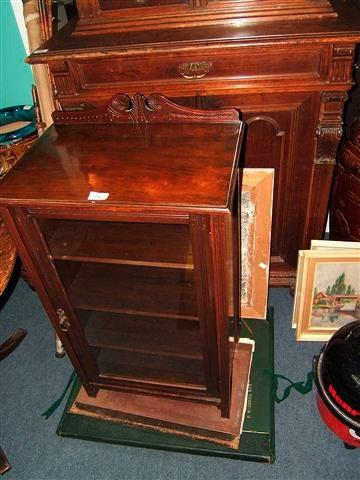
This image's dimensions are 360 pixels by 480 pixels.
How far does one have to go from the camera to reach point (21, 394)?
192cm

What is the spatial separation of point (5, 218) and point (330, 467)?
1.46 metres

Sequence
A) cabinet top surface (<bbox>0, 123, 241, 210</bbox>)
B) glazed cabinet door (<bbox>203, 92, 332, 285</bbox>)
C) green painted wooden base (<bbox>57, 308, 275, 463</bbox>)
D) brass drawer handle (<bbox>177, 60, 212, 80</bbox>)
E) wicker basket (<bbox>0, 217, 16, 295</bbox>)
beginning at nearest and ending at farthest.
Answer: cabinet top surface (<bbox>0, 123, 241, 210</bbox>), brass drawer handle (<bbox>177, 60, 212, 80</bbox>), glazed cabinet door (<bbox>203, 92, 332, 285</bbox>), green painted wooden base (<bbox>57, 308, 275, 463</bbox>), wicker basket (<bbox>0, 217, 16, 295</bbox>)

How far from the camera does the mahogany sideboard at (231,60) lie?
1.31 m

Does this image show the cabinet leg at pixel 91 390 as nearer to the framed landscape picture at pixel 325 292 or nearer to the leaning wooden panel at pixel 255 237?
the leaning wooden panel at pixel 255 237

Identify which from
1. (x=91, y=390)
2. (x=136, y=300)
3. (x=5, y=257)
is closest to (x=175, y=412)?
(x=91, y=390)

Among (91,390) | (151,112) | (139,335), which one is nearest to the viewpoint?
(151,112)

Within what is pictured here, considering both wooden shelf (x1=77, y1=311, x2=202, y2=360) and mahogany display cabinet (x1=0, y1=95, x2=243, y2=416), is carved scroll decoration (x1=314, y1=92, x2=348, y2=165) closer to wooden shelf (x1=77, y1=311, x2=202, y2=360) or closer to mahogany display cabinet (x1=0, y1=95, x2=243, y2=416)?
mahogany display cabinet (x1=0, y1=95, x2=243, y2=416)

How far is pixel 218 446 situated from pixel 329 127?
1.26 meters

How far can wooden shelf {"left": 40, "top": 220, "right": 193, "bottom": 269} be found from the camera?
4.10 ft

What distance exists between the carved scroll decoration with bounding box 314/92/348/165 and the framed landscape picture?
1.36ft

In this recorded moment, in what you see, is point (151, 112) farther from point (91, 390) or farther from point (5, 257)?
point (91, 390)

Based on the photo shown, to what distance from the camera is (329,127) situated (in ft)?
4.83

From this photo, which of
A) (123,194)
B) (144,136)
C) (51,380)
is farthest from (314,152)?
(51,380)

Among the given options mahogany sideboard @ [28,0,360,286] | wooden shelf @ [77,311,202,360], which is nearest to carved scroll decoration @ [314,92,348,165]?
mahogany sideboard @ [28,0,360,286]
